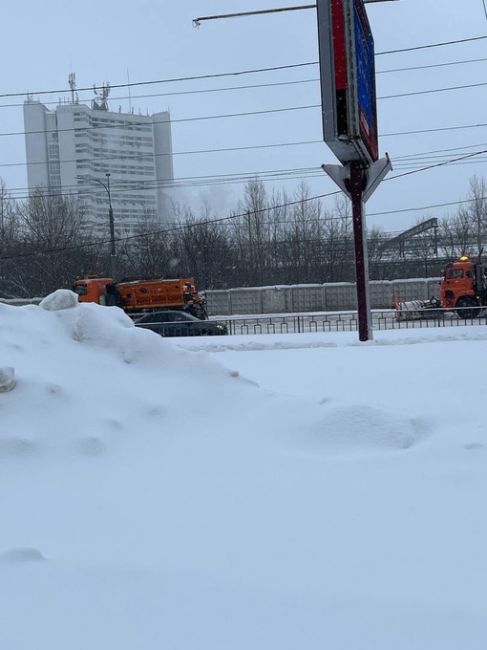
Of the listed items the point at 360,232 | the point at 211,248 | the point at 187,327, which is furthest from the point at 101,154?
the point at 360,232

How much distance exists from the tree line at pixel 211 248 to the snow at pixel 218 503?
4274cm

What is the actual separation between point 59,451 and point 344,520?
7.44 feet

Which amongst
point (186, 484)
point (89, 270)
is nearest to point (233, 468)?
point (186, 484)

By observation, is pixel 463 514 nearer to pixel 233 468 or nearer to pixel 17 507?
pixel 233 468

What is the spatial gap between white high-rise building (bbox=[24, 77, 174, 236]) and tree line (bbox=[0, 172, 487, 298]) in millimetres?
26677

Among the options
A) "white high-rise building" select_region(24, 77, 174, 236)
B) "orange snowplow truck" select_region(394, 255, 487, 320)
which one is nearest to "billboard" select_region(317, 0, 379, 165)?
"orange snowplow truck" select_region(394, 255, 487, 320)

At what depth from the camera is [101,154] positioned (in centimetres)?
9150

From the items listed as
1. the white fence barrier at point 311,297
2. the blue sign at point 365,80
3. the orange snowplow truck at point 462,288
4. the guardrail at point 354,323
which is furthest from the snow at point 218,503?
the white fence barrier at point 311,297

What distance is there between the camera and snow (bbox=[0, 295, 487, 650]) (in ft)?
9.50

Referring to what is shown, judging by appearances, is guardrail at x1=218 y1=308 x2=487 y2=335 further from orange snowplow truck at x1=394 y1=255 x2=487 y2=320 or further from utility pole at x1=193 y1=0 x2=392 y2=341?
utility pole at x1=193 y1=0 x2=392 y2=341

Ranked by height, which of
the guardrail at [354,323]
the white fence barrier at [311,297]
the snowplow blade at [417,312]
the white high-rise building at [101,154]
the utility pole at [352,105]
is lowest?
the guardrail at [354,323]

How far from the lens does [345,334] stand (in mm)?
19797

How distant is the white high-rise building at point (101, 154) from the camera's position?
279 feet

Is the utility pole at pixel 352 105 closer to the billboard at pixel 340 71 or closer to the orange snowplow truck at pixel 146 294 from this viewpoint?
the billboard at pixel 340 71
